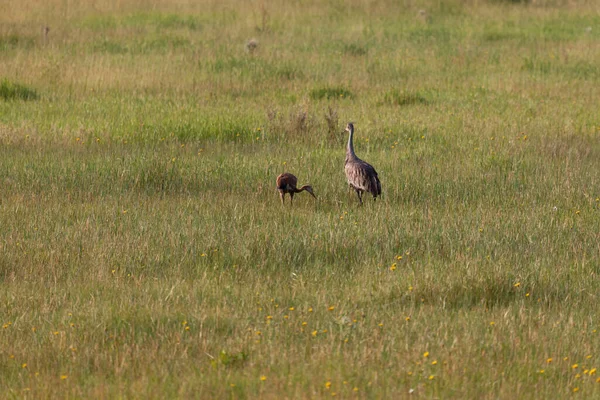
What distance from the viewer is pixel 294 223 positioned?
9180 mm

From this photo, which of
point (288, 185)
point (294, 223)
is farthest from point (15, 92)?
point (294, 223)

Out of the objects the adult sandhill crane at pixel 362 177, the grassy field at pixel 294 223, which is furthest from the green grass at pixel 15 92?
the adult sandhill crane at pixel 362 177

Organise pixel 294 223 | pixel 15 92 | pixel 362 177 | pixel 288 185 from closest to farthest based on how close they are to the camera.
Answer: pixel 294 223, pixel 362 177, pixel 288 185, pixel 15 92

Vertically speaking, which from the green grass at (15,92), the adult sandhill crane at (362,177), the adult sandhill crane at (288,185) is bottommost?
the green grass at (15,92)

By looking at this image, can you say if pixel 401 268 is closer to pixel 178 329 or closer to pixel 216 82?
pixel 178 329

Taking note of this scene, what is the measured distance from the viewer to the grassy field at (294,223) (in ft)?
19.5

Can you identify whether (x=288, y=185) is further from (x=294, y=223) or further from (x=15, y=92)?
(x=15, y=92)

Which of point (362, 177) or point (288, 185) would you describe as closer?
point (362, 177)

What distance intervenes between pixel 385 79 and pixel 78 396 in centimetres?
1323

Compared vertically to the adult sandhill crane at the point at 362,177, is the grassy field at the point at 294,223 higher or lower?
lower

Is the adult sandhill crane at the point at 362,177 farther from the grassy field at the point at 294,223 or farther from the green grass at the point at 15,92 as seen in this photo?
the green grass at the point at 15,92

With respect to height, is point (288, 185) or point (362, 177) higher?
point (362, 177)

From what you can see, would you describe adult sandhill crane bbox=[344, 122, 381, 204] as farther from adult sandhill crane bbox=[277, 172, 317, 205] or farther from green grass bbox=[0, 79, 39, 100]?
green grass bbox=[0, 79, 39, 100]

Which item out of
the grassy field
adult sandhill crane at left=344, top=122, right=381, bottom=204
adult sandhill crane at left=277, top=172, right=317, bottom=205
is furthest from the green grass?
adult sandhill crane at left=344, top=122, right=381, bottom=204
